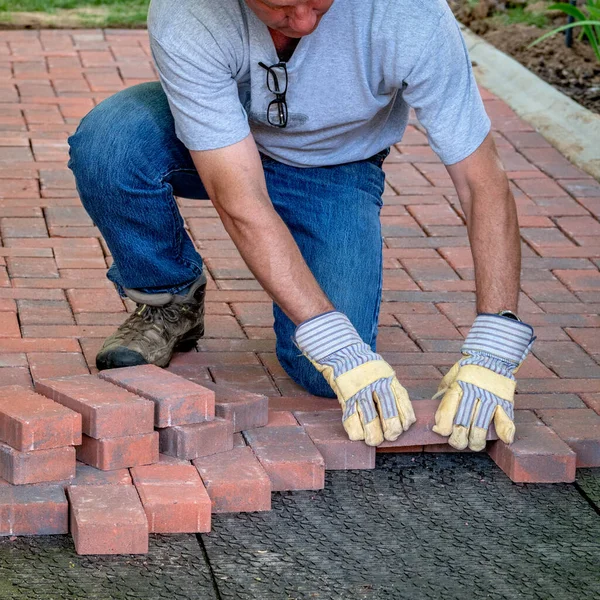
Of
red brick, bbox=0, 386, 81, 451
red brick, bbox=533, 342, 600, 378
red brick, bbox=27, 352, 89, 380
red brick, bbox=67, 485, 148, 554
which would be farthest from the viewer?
red brick, bbox=533, 342, 600, 378

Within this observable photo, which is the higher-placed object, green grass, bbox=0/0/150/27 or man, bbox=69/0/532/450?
man, bbox=69/0/532/450

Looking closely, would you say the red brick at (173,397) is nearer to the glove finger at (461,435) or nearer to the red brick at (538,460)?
the glove finger at (461,435)

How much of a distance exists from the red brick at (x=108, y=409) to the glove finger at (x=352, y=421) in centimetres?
Result: 48

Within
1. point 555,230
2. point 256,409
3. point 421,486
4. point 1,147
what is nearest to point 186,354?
point 256,409

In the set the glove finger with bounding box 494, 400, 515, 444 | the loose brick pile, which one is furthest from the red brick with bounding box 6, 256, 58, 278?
the glove finger with bounding box 494, 400, 515, 444

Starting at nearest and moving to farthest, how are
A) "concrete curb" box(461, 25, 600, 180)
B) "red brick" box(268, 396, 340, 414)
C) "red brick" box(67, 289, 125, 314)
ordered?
"red brick" box(268, 396, 340, 414) < "red brick" box(67, 289, 125, 314) < "concrete curb" box(461, 25, 600, 180)

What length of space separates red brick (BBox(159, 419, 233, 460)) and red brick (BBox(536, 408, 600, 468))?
2.93 ft

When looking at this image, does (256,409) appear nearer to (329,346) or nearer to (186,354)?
(329,346)

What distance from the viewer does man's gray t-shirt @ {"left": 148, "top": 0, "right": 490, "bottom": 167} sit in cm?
288

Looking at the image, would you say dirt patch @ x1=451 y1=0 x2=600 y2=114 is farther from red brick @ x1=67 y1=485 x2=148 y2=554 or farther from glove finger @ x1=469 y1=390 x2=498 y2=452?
red brick @ x1=67 y1=485 x2=148 y2=554

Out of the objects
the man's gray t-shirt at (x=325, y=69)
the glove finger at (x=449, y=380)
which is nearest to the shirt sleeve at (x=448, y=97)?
the man's gray t-shirt at (x=325, y=69)

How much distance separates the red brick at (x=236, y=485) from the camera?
2.67 metres

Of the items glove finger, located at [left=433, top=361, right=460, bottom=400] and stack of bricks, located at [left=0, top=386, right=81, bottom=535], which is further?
glove finger, located at [left=433, top=361, right=460, bottom=400]

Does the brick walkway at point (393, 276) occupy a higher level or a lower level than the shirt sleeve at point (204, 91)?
lower
